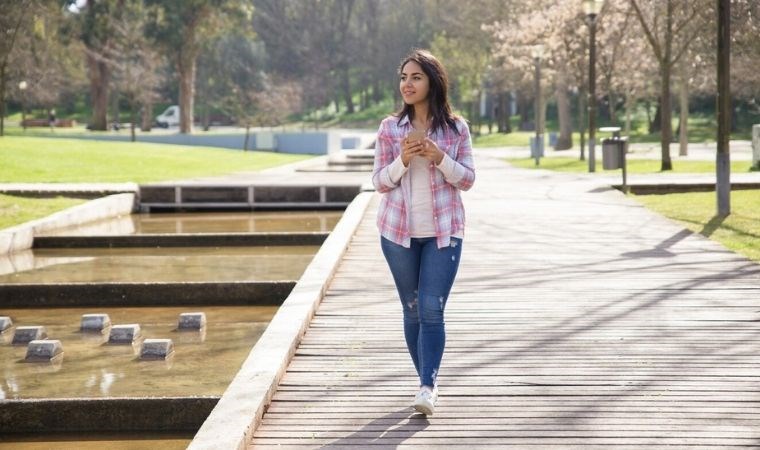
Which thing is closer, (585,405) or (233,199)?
(585,405)

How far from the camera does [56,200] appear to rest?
23.3 m

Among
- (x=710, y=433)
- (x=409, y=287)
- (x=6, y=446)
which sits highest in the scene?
(x=409, y=287)

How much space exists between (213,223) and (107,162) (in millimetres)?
11948

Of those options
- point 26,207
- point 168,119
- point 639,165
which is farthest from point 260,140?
point 168,119

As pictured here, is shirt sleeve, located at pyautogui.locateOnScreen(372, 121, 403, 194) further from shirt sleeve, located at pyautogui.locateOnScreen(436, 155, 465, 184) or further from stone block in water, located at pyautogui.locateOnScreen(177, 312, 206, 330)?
stone block in water, located at pyautogui.locateOnScreen(177, 312, 206, 330)

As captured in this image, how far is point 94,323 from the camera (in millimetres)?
12281

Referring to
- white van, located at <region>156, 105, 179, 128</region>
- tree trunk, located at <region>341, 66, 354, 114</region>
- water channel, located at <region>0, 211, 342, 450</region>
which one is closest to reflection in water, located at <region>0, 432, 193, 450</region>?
water channel, located at <region>0, 211, 342, 450</region>

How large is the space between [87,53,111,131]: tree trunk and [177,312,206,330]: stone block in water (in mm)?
54638

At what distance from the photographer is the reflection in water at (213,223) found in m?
21.8

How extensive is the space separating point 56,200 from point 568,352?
17221 mm

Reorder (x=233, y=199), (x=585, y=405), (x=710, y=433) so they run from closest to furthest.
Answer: (x=710, y=433)
(x=585, y=405)
(x=233, y=199)

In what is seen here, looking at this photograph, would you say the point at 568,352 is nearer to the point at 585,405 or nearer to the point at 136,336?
the point at 585,405

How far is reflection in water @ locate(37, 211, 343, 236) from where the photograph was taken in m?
21.8

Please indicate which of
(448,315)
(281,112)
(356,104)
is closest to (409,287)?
(448,315)
